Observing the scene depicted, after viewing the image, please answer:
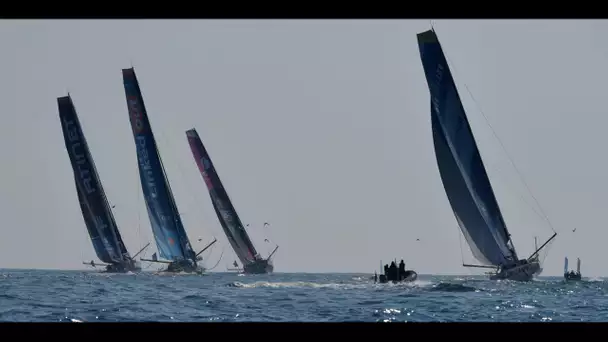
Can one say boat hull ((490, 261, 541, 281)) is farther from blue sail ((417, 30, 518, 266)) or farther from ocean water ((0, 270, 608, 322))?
ocean water ((0, 270, 608, 322))

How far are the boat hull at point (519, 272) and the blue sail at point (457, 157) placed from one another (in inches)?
79.3

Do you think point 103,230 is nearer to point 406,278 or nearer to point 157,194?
point 157,194

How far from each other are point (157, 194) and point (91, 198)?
4.23 metres

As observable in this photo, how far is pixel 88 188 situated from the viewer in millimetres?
71500

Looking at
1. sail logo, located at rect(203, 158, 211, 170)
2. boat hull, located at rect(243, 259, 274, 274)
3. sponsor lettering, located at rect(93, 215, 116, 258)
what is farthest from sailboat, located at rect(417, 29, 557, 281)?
boat hull, located at rect(243, 259, 274, 274)

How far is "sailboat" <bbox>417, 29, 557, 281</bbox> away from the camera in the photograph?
5253 cm

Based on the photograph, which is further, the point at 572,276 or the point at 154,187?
the point at 572,276

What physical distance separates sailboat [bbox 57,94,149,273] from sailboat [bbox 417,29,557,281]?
24.1 metres

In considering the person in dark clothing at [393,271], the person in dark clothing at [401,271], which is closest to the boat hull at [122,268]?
the person in dark clothing at [393,271]

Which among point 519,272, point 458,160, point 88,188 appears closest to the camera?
point 458,160

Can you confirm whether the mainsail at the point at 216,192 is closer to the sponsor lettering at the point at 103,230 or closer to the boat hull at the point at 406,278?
the sponsor lettering at the point at 103,230

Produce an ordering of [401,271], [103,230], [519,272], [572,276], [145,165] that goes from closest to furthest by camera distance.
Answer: [401,271] < [519,272] < [145,165] < [572,276] < [103,230]

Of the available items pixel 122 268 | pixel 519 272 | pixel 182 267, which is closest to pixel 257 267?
pixel 182 267
